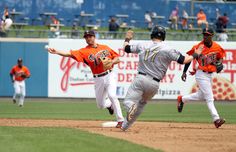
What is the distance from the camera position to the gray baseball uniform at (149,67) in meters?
12.9

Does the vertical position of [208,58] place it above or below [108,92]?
above

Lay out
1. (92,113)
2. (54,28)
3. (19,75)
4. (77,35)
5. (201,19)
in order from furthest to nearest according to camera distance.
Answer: (201,19) < (54,28) < (77,35) < (19,75) < (92,113)

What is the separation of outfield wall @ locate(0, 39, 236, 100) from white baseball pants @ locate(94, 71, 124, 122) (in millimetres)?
15709

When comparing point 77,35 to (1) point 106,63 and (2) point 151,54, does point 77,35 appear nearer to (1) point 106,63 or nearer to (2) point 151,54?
(1) point 106,63

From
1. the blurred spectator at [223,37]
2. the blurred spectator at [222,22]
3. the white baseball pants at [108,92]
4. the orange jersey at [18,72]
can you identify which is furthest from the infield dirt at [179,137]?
the blurred spectator at [222,22]

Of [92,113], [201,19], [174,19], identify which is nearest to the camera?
[92,113]

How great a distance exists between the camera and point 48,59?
105 ft

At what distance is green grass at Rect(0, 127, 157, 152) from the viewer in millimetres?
10688

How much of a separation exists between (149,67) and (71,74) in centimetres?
1883

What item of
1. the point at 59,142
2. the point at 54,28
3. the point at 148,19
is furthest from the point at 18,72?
the point at 59,142

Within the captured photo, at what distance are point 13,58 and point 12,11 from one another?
4696 millimetres

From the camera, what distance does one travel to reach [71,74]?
31.7m

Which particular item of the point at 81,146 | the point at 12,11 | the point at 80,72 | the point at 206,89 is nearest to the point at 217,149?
the point at 81,146

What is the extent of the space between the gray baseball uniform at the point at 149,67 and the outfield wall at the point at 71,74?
18363mm
